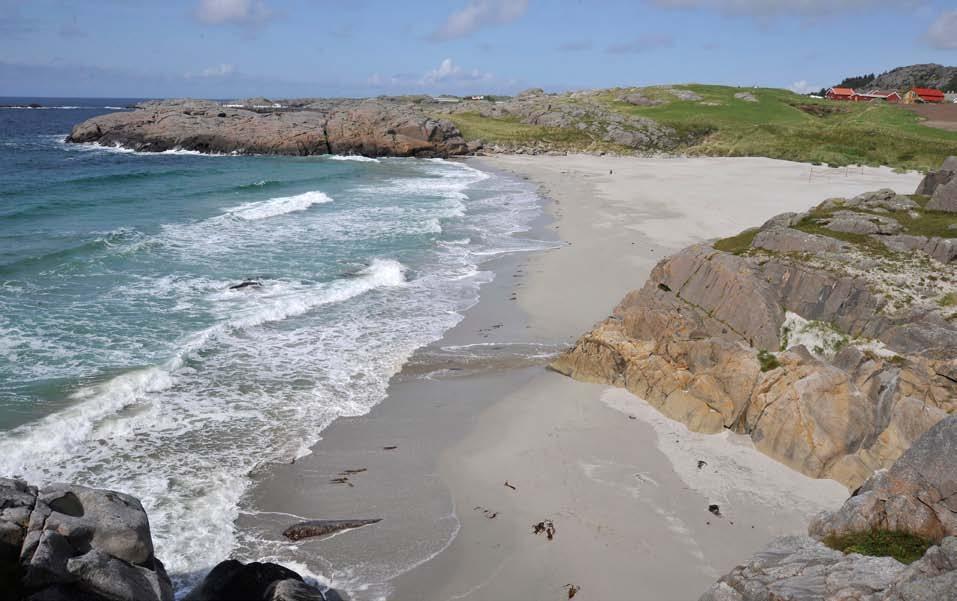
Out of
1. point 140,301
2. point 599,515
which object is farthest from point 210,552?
point 140,301

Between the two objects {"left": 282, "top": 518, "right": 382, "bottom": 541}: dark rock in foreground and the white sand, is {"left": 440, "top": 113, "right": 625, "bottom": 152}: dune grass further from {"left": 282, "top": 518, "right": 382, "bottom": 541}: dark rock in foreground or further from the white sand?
{"left": 282, "top": 518, "right": 382, "bottom": 541}: dark rock in foreground

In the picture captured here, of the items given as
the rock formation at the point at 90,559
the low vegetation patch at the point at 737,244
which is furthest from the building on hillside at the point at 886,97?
the rock formation at the point at 90,559

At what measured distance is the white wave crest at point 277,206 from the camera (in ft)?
113

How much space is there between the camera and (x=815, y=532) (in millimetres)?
7578

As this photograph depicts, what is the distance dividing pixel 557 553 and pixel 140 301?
15.4 m

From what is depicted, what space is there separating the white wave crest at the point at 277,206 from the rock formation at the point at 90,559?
90.7ft

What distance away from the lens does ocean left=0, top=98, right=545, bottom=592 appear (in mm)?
11477

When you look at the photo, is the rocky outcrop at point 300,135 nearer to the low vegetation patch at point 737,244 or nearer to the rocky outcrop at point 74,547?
the low vegetation patch at point 737,244

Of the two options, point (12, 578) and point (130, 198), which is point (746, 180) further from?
point (12, 578)

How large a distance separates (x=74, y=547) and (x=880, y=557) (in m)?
7.95

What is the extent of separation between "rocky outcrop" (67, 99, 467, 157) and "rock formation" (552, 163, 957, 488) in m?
54.2

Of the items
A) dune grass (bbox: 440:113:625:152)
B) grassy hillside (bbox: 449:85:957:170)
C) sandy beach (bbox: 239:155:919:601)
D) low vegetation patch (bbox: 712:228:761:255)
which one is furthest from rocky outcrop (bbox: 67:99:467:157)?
low vegetation patch (bbox: 712:228:761:255)

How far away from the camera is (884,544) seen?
6.87 metres

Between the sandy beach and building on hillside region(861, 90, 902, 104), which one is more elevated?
building on hillside region(861, 90, 902, 104)
